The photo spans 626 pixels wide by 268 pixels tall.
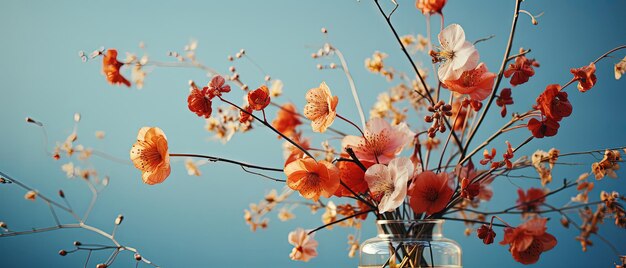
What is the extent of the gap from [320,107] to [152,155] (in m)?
0.20

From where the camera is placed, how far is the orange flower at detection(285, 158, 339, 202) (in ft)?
2.07

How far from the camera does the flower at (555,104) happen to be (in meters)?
0.62

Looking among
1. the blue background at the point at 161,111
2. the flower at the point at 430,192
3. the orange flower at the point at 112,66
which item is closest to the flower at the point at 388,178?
the flower at the point at 430,192

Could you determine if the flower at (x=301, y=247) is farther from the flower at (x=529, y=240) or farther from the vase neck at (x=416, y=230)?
the flower at (x=529, y=240)

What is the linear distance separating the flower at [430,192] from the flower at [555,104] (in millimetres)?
139

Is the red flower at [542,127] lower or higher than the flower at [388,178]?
higher

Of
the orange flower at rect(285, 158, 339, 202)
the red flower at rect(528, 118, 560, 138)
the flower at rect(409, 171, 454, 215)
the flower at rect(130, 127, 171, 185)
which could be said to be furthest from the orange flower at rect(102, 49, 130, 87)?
the red flower at rect(528, 118, 560, 138)

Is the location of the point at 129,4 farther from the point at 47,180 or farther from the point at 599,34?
the point at 599,34

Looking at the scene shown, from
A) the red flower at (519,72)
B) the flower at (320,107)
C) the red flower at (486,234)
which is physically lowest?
the red flower at (486,234)

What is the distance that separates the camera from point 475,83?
641mm

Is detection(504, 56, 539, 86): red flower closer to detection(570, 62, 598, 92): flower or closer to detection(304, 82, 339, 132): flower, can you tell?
detection(570, 62, 598, 92): flower

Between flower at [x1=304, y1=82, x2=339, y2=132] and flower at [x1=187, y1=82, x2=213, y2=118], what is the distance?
0.12 meters

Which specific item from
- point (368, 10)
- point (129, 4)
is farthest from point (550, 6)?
point (129, 4)

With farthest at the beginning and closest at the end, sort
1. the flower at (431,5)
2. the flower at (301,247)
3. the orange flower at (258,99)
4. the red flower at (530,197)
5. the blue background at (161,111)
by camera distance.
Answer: the blue background at (161,111) < the red flower at (530,197) < the flower at (301,247) < the flower at (431,5) < the orange flower at (258,99)
